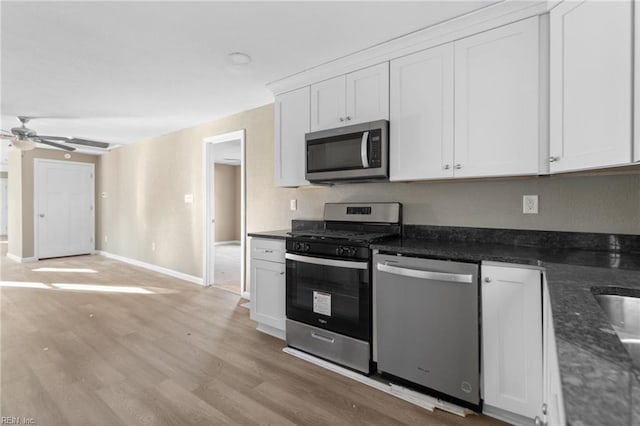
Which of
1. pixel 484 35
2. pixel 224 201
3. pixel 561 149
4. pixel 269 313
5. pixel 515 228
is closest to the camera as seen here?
pixel 561 149

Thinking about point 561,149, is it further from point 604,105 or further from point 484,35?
point 484,35

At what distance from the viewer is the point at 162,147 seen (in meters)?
5.55

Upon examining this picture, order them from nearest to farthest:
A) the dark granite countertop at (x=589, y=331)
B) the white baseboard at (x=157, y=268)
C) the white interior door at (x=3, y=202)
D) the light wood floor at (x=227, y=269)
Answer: the dark granite countertop at (x=589, y=331)
the light wood floor at (x=227, y=269)
the white baseboard at (x=157, y=268)
the white interior door at (x=3, y=202)

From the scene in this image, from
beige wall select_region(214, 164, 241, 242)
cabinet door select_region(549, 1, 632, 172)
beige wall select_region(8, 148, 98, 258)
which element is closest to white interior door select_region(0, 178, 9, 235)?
beige wall select_region(8, 148, 98, 258)

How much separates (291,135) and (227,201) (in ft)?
23.0

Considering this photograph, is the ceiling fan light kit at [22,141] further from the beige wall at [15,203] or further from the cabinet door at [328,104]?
the cabinet door at [328,104]

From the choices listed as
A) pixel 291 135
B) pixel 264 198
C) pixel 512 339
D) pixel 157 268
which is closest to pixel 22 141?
pixel 157 268

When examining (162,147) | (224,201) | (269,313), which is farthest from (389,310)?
(224,201)

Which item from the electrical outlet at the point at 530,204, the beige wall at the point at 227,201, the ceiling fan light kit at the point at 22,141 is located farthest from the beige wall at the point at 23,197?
the electrical outlet at the point at 530,204

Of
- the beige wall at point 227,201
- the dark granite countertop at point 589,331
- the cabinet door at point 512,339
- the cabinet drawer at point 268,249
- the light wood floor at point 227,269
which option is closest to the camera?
the dark granite countertop at point 589,331

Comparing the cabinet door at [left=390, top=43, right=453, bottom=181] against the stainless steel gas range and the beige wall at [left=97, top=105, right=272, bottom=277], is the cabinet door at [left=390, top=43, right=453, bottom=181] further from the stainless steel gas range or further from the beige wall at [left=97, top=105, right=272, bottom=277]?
the beige wall at [left=97, top=105, right=272, bottom=277]

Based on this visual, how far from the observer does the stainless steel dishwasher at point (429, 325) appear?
6.03 feet

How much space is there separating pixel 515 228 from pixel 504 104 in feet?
2.70

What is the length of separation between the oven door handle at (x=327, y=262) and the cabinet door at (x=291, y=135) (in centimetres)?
73
